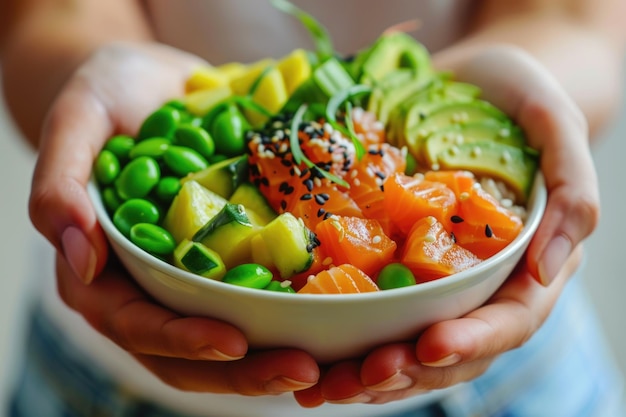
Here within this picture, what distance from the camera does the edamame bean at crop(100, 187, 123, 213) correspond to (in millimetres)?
1111

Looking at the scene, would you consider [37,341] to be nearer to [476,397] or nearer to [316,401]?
[316,401]

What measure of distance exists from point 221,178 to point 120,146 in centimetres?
19

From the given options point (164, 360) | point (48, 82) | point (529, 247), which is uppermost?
point (529, 247)

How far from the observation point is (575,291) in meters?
1.66

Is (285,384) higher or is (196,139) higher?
(196,139)

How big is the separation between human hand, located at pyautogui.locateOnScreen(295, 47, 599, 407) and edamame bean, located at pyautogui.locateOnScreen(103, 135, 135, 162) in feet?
1.55

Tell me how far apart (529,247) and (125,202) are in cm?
59

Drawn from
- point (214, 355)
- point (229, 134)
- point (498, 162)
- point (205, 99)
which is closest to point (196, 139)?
point (229, 134)

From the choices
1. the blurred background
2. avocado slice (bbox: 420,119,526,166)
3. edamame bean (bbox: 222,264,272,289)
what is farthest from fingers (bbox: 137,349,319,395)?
the blurred background

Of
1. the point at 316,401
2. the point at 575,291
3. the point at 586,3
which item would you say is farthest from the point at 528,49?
the point at 316,401

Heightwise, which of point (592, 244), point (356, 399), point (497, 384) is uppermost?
point (356, 399)

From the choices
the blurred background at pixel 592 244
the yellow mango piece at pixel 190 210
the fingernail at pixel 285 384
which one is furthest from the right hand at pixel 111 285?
the blurred background at pixel 592 244

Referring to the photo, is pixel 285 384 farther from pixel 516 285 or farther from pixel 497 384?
pixel 497 384

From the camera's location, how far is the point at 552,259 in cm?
106
